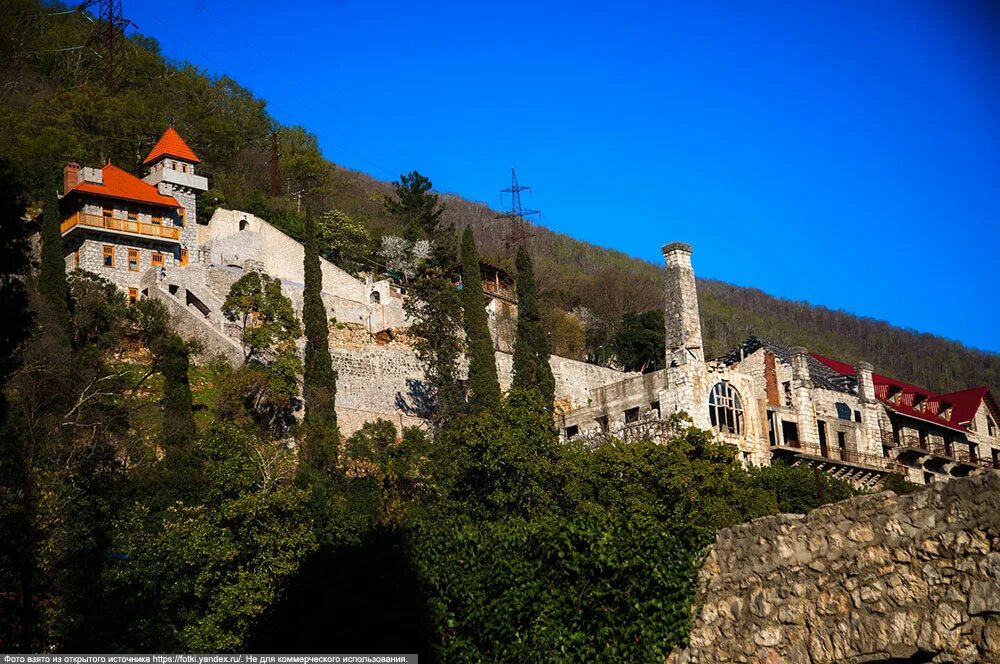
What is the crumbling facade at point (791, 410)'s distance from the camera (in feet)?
141

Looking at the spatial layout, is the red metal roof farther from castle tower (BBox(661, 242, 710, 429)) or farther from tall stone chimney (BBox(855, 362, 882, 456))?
castle tower (BBox(661, 242, 710, 429))

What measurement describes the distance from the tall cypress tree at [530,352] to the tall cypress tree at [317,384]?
7850mm

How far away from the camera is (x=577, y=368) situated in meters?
51.3

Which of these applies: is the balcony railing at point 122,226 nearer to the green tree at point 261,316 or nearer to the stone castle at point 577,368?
the stone castle at point 577,368

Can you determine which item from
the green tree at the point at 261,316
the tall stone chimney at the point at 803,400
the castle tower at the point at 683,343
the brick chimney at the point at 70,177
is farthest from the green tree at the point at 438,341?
the brick chimney at the point at 70,177

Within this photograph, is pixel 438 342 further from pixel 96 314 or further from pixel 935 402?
pixel 935 402

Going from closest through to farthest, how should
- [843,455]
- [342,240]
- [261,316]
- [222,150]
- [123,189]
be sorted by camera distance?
[261,316], [843,455], [123,189], [342,240], [222,150]

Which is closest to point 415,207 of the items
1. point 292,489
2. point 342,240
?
point 342,240

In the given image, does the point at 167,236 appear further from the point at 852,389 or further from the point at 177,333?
the point at 852,389

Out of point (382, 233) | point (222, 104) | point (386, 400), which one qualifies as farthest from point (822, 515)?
point (222, 104)

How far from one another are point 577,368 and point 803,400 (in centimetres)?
1083

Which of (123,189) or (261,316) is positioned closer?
(261,316)

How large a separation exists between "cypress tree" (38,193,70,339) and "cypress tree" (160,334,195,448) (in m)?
4.04

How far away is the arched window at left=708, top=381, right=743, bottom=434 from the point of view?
42.9m
